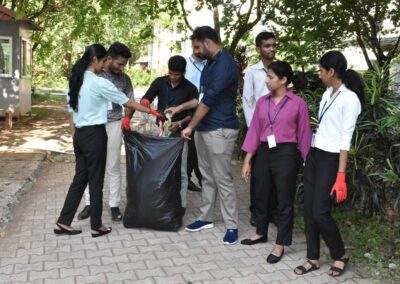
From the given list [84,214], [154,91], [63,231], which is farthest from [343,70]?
[84,214]

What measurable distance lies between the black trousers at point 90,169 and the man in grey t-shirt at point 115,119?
0.43 m

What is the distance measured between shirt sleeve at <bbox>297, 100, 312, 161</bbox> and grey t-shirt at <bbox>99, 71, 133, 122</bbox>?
1.85 metres

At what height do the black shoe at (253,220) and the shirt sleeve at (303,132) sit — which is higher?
the shirt sleeve at (303,132)

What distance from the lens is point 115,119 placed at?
5195 mm

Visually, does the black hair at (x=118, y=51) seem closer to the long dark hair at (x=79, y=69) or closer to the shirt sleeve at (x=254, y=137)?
the long dark hair at (x=79, y=69)

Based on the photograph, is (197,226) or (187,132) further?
(197,226)

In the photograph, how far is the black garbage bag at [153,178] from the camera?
4867 millimetres

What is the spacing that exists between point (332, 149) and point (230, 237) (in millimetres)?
1381

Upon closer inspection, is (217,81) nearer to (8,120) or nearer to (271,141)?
(271,141)

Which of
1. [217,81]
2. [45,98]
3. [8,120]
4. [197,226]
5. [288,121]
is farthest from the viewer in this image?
[45,98]

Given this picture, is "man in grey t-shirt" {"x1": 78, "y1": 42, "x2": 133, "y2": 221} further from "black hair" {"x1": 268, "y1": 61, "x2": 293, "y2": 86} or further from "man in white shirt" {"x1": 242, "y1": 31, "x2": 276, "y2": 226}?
"black hair" {"x1": 268, "y1": 61, "x2": 293, "y2": 86}

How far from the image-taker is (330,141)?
386cm

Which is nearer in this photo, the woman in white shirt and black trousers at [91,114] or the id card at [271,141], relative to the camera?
the id card at [271,141]

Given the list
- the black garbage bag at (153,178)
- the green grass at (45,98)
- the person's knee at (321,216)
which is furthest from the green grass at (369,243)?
the green grass at (45,98)
